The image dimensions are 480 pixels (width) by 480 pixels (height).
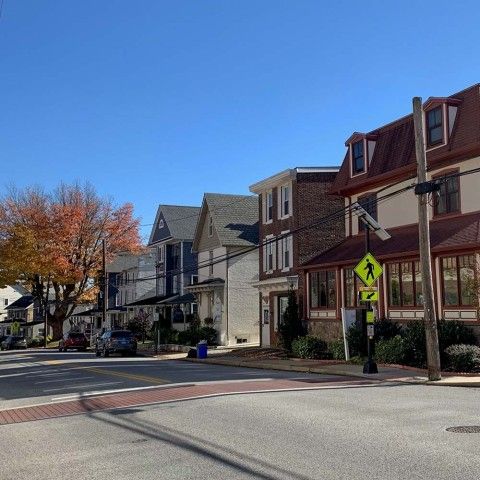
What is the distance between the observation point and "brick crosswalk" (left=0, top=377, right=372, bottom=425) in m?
13.2

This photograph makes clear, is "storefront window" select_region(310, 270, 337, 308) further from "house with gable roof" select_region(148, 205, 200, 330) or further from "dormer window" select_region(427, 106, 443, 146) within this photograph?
"house with gable roof" select_region(148, 205, 200, 330)

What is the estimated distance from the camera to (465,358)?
19375 millimetres

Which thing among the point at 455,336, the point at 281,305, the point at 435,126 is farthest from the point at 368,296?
the point at 281,305

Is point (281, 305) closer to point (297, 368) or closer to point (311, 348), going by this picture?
point (311, 348)

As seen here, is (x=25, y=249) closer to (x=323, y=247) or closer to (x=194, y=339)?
(x=194, y=339)

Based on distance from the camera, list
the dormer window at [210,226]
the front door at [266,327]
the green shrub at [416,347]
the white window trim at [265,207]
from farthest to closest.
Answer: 1. the dormer window at [210,226]
2. the white window trim at [265,207]
3. the front door at [266,327]
4. the green shrub at [416,347]

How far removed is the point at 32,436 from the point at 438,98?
20.2m

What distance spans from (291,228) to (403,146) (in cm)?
901

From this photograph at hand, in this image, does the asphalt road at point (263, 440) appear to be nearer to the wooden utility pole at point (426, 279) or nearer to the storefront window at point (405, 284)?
the wooden utility pole at point (426, 279)

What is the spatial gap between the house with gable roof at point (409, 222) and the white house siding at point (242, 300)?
1093cm

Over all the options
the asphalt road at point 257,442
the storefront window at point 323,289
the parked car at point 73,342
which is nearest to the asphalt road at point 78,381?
the asphalt road at point 257,442

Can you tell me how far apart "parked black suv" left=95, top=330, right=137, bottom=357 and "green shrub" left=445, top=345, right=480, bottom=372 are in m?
23.0

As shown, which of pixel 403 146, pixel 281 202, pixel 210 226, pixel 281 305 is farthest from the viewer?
pixel 210 226

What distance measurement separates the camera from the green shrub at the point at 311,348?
91.6ft
